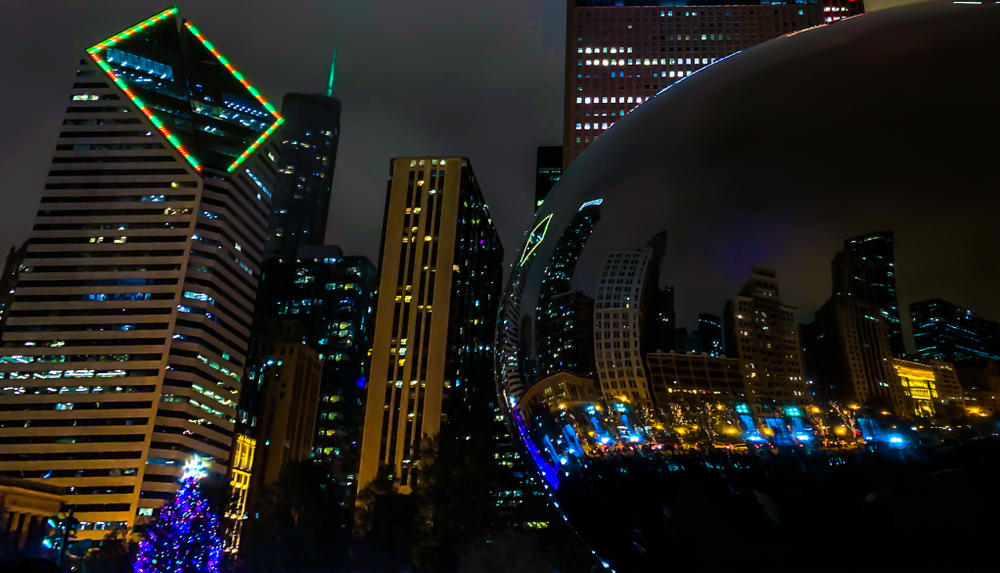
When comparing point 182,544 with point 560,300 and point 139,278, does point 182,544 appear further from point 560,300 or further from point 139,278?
point 139,278

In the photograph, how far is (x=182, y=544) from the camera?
3256cm

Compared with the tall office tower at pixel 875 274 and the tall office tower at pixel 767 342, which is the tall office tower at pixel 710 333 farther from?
the tall office tower at pixel 875 274

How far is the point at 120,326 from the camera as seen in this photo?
9656 cm

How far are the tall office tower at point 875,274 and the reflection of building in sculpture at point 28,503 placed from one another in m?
64.4

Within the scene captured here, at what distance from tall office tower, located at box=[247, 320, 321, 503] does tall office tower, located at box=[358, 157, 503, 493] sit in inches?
1117

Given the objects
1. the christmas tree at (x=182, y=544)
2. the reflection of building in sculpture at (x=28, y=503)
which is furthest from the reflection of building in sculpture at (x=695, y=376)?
the reflection of building in sculpture at (x=28, y=503)

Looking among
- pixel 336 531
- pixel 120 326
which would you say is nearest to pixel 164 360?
pixel 120 326

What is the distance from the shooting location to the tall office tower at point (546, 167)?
112 m

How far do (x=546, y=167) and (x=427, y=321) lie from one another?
40.2m

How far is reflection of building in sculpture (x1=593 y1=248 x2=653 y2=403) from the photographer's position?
243 centimetres

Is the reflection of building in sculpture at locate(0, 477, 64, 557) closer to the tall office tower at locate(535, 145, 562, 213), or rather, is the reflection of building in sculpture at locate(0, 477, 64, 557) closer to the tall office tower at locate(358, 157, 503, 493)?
the tall office tower at locate(358, 157, 503, 493)

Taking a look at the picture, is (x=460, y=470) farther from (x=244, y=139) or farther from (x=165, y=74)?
(x=165, y=74)

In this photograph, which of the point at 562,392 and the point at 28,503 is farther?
the point at 28,503

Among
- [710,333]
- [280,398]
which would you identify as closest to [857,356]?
[710,333]
